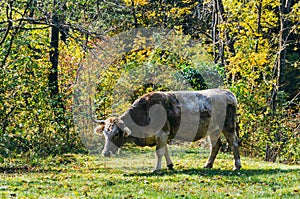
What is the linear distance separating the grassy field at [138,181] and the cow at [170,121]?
792 millimetres

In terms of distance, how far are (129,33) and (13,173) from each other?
16323 mm

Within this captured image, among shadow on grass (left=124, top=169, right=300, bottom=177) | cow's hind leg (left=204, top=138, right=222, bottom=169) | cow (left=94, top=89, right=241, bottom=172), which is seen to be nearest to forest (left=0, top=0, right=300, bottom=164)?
cow (left=94, top=89, right=241, bottom=172)

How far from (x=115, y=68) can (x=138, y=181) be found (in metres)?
12.7

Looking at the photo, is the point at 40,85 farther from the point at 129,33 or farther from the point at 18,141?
the point at 129,33

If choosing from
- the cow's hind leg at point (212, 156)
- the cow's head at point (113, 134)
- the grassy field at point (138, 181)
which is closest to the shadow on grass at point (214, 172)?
the grassy field at point (138, 181)

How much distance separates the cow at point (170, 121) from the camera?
539 inches

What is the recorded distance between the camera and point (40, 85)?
650 inches

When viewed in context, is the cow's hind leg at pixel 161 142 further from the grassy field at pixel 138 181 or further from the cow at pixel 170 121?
the grassy field at pixel 138 181

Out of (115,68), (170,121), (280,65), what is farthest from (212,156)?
(280,65)

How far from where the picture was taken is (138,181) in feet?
39.3

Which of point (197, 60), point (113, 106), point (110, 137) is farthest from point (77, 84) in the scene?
point (110, 137)

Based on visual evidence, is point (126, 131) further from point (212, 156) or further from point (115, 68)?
point (115, 68)

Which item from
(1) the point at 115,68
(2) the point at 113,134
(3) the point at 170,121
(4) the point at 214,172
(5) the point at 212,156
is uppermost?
(1) the point at 115,68

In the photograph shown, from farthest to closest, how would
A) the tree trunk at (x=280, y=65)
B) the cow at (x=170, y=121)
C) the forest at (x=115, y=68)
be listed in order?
the tree trunk at (x=280, y=65), the forest at (x=115, y=68), the cow at (x=170, y=121)
